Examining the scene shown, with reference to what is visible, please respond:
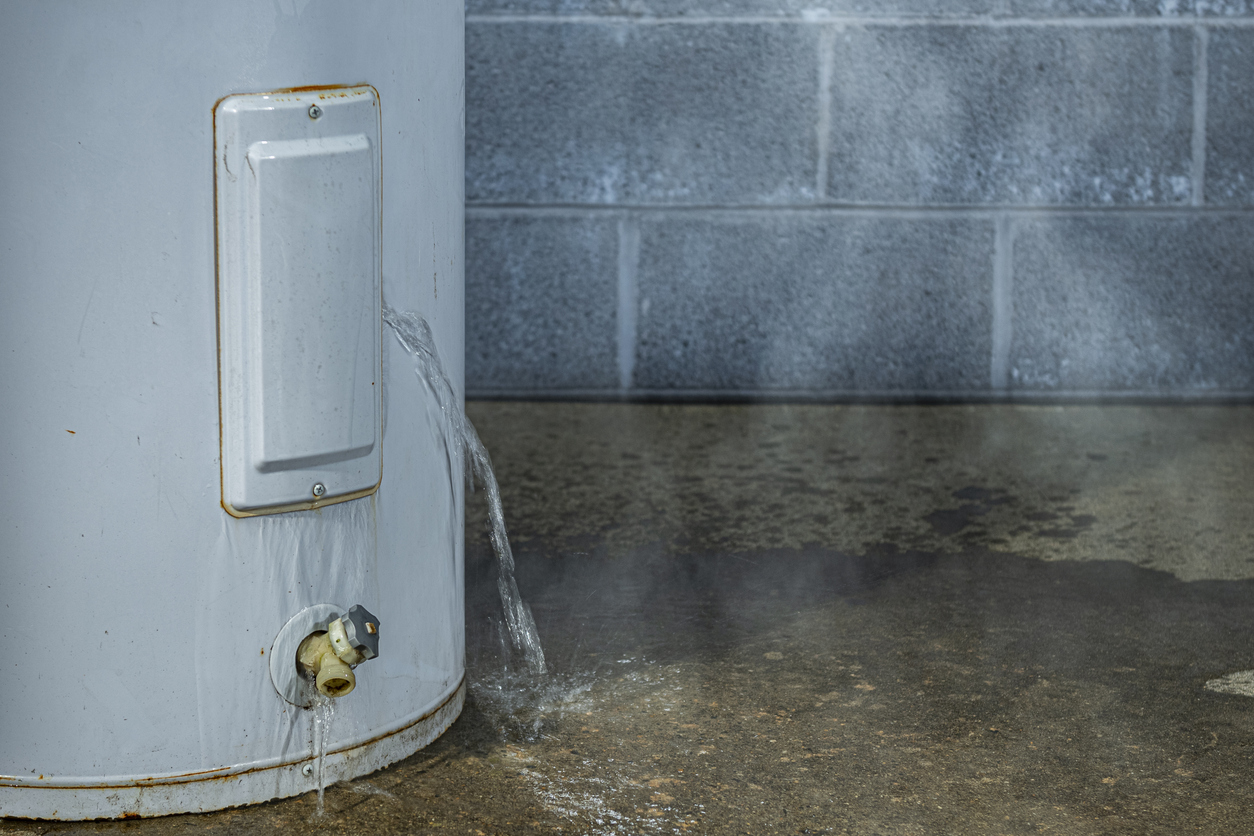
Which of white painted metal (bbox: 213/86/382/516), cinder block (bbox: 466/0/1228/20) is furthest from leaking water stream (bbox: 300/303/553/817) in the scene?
cinder block (bbox: 466/0/1228/20)

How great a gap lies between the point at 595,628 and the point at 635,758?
58cm

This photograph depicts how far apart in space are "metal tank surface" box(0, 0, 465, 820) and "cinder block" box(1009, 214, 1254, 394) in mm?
2932

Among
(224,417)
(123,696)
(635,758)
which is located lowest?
(635,758)

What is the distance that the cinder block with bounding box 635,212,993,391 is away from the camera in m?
4.33

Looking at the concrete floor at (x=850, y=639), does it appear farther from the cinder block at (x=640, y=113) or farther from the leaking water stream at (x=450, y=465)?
the cinder block at (x=640, y=113)

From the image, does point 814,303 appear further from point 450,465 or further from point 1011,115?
point 450,465

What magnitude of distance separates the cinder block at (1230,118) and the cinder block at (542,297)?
182cm

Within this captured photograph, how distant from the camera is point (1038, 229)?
4340 millimetres

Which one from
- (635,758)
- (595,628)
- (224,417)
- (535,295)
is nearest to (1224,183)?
(535,295)

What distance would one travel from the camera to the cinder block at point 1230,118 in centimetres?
424

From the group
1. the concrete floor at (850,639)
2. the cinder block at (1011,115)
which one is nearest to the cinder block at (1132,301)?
the cinder block at (1011,115)

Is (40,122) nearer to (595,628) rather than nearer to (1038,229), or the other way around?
(595,628)

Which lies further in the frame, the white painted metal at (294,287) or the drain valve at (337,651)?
the drain valve at (337,651)

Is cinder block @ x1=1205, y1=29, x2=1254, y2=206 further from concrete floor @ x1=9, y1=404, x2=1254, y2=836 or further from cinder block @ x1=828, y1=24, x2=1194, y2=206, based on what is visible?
concrete floor @ x1=9, y1=404, x2=1254, y2=836
